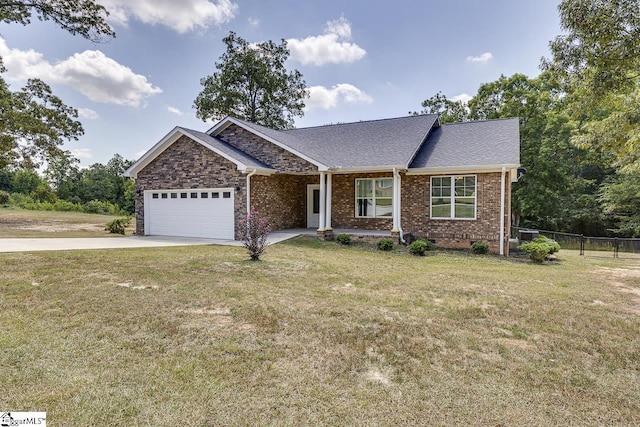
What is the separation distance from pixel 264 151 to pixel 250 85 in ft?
61.4

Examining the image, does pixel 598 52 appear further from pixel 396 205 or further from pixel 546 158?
pixel 546 158

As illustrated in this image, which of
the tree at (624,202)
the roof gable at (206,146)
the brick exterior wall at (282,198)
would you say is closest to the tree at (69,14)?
the roof gable at (206,146)

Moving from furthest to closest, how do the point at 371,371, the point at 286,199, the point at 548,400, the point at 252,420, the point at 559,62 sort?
the point at 286,199
the point at 559,62
the point at 371,371
the point at 548,400
the point at 252,420

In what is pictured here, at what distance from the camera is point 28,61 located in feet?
61.4

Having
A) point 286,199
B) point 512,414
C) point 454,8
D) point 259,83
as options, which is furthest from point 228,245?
point 259,83

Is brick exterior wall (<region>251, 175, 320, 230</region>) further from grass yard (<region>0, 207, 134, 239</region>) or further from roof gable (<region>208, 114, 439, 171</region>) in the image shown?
grass yard (<region>0, 207, 134, 239</region>)

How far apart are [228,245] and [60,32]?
976 cm

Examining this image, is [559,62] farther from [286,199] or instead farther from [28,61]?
[28,61]

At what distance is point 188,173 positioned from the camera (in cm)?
1506

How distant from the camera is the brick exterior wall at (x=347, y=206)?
15.6 meters

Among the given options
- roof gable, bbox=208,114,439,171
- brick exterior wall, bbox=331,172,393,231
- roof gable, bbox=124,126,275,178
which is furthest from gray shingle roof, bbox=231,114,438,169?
roof gable, bbox=124,126,275,178

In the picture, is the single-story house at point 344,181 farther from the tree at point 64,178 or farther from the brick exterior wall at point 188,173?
the tree at point 64,178

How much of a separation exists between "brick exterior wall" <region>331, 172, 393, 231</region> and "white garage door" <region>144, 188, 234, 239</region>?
188 inches

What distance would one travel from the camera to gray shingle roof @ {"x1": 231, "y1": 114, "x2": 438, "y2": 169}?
14.1 meters
